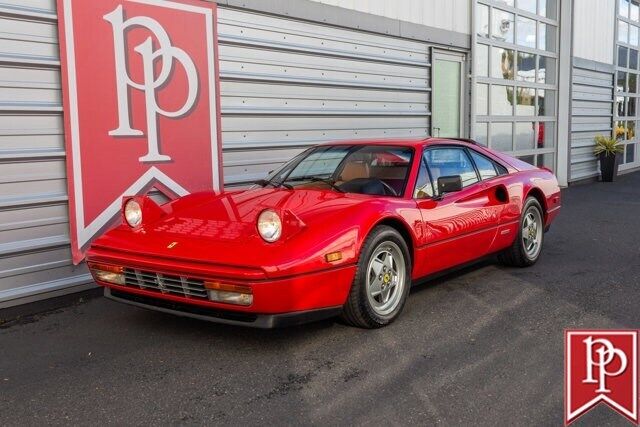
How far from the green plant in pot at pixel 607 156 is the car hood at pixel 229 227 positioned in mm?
12358

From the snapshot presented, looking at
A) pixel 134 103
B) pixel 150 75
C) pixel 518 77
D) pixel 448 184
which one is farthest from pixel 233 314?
pixel 518 77

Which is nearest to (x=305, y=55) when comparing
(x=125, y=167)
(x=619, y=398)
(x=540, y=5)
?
(x=125, y=167)

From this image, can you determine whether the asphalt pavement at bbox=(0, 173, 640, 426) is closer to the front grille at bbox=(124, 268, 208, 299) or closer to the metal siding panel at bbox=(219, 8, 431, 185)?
the front grille at bbox=(124, 268, 208, 299)

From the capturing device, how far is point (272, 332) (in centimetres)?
404

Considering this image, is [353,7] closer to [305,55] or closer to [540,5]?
[305,55]

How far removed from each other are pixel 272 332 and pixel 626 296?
2.70m

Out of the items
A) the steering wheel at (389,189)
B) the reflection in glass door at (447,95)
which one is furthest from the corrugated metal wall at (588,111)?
the steering wheel at (389,189)

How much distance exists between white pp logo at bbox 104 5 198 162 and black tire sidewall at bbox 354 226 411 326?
2.61 meters

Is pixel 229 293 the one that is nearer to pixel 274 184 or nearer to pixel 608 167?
pixel 274 184

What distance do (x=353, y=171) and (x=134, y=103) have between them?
214 cm

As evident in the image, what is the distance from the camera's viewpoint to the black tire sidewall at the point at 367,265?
3.84 metres

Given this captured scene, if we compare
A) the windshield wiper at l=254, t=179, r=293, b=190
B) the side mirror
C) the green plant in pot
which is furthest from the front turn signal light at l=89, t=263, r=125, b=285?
the green plant in pot

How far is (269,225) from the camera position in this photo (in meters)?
3.59

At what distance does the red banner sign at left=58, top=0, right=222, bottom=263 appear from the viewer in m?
5.16
